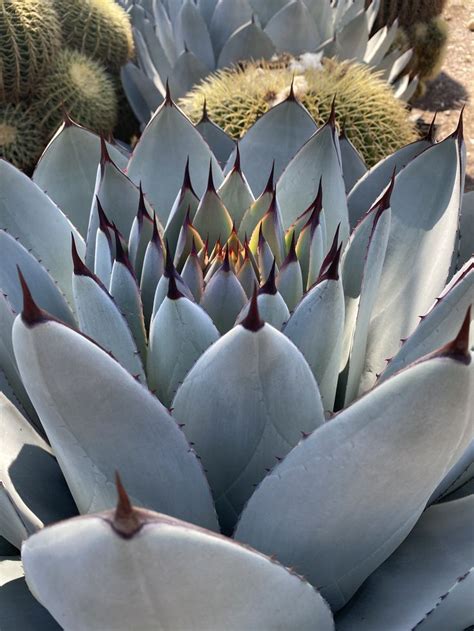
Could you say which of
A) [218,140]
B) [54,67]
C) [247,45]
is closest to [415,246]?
[218,140]

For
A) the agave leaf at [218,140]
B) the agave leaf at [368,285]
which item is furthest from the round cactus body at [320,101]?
the agave leaf at [368,285]

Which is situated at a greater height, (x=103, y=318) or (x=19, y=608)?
(x=103, y=318)

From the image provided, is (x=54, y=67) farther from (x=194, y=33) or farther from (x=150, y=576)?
(x=150, y=576)

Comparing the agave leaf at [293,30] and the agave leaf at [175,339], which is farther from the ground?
the agave leaf at [293,30]

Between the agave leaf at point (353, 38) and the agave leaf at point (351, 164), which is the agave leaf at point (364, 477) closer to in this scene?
the agave leaf at point (351, 164)

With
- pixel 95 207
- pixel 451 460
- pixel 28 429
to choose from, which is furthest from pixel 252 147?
pixel 451 460

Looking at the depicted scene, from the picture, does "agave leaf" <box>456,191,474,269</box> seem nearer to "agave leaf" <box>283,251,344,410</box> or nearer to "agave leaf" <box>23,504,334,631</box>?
"agave leaf" <box>283,251,344,410</box>

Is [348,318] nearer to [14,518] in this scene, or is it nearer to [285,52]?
[14,518]
